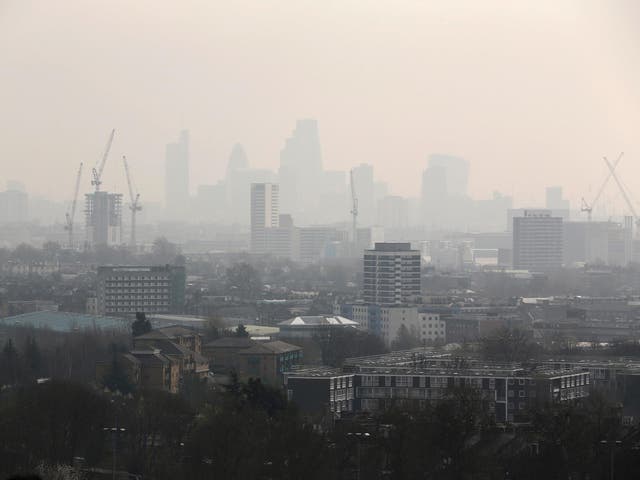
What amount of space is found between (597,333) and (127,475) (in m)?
22.3

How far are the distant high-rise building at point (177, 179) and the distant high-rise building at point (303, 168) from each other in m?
6.34

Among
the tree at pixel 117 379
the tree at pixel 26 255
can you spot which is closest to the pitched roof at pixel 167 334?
the tree at pixel 117 379

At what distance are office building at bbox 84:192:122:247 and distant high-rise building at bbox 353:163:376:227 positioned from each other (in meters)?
34.4


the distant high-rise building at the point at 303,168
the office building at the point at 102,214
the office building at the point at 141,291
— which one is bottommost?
the office building at the point at 141,291

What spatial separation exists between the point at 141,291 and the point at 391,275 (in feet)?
18.5

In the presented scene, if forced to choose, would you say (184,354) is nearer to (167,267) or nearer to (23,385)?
(23,385)

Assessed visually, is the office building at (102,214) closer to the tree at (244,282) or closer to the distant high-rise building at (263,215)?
the distant high-rise building at (263,215)

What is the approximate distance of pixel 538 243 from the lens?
7819 centimetres

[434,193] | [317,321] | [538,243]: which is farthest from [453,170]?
[317,321]

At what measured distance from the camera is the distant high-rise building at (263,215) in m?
94.9

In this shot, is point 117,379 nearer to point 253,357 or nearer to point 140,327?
point 253,357

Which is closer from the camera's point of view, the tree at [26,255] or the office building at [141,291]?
the office building at [141,291]

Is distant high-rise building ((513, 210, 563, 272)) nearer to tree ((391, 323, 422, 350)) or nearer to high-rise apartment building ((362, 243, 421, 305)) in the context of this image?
high-rise apartment building ((362, 243, 421, 305))

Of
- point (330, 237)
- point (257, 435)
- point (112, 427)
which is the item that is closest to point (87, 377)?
point (112, 427)
